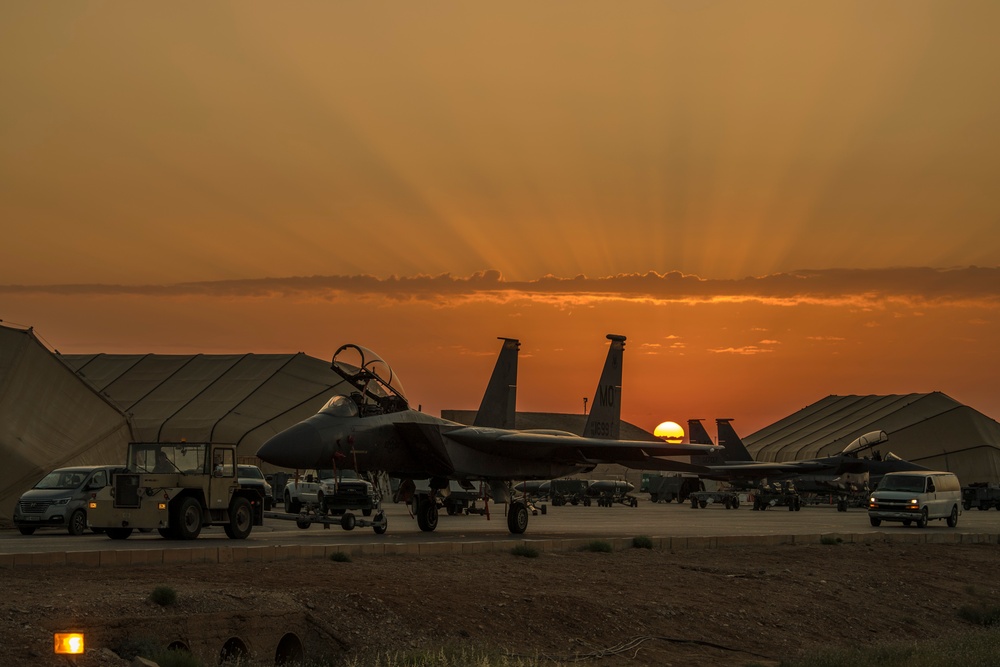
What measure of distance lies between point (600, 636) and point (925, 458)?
9398 cm

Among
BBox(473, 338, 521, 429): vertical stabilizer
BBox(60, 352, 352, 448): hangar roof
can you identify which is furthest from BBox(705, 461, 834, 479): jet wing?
BBox(60, 352, 352, 448): hangar roof

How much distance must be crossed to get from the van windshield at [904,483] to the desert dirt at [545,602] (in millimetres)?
14539

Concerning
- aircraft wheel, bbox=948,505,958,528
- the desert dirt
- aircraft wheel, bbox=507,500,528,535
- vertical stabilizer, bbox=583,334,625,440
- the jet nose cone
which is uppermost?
vertical stabilizer, bbox=583,334,625,440

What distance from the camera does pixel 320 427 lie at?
30.0 meters

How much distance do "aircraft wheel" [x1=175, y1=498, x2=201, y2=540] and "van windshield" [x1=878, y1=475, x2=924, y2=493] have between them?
92.0 feet

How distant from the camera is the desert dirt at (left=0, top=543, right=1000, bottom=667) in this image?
52.9ft

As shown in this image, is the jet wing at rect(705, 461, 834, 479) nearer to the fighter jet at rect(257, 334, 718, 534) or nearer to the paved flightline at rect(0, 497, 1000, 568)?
the paved flightline at rect(0, 497, 1000, 568)

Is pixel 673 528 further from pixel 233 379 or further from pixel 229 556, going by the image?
pixel 233 379

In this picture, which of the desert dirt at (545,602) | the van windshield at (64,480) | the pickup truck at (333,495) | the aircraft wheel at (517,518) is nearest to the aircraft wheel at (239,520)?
the pickup truck at (333,495)

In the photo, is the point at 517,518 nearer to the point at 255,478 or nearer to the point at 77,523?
the point at 77,523

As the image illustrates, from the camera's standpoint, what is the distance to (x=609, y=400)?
4203cm

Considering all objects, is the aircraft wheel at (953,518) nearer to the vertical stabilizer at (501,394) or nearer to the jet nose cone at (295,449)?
the vertical stabilizer at (501,394)

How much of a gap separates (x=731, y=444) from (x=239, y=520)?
55.7 m

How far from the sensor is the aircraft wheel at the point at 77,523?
31641 mm
